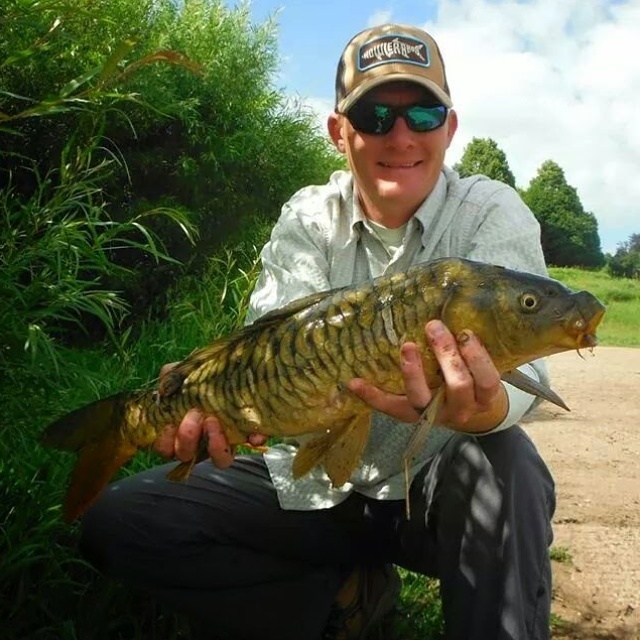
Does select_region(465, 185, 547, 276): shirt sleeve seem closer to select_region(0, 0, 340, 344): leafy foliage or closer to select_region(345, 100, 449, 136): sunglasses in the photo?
select_region(345, 100, 449, 136): sunglasses

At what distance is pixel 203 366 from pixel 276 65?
2413 millimetres

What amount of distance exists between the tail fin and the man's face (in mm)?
659

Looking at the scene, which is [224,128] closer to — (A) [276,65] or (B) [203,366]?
(A) [276,65]

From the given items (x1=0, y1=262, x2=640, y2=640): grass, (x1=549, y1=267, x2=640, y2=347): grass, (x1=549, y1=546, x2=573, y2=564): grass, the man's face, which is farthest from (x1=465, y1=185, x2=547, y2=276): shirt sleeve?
(x1=549, y1=267, x2=640, y2=347): grass

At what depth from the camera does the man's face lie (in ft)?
5.98

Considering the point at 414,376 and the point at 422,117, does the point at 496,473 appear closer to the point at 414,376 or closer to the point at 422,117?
the point at 414,376

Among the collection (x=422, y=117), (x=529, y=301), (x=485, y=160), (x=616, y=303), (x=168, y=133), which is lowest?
(x=529, y=301)

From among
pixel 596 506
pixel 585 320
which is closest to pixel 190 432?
pixel 585 320

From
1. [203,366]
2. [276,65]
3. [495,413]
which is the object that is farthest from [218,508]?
[276,65]

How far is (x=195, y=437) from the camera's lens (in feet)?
4.96

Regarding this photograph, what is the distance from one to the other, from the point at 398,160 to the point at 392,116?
9cm

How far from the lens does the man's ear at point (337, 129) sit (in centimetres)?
197

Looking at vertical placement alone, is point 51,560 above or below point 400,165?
below

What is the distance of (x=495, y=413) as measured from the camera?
143 cm
